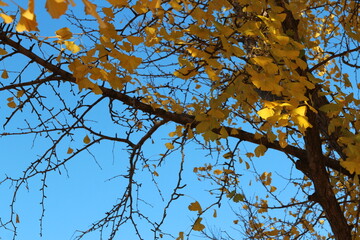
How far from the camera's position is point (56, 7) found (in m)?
0.72

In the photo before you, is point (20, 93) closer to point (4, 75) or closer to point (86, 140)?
point (4, 75)

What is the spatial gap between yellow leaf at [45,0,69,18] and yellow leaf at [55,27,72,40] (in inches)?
38.6

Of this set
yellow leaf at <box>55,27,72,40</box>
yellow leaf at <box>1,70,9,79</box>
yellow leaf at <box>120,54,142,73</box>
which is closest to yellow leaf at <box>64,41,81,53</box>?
yellow leaf at <box>55,27,72,40</box>

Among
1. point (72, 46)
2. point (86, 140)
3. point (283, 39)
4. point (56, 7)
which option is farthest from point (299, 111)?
point (86, 140)

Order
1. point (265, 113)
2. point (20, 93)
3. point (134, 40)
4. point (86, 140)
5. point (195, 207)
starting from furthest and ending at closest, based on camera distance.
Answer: point (86, 140)
point (20, 93)
point (195, 207)
point (134, 40)
point (265, 113)

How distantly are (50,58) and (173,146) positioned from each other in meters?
0.88

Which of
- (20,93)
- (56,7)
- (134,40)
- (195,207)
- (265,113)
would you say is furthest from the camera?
(20,93)

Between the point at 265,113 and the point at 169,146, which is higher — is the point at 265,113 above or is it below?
below

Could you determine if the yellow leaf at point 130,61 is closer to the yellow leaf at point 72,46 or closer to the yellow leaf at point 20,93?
the yellow leaf at point 72,46

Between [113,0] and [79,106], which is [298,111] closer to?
[113,0]

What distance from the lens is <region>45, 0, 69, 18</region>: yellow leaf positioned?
718mm

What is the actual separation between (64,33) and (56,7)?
1.02 m

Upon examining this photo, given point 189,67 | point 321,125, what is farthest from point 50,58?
point 321,125

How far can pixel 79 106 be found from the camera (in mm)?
2424
